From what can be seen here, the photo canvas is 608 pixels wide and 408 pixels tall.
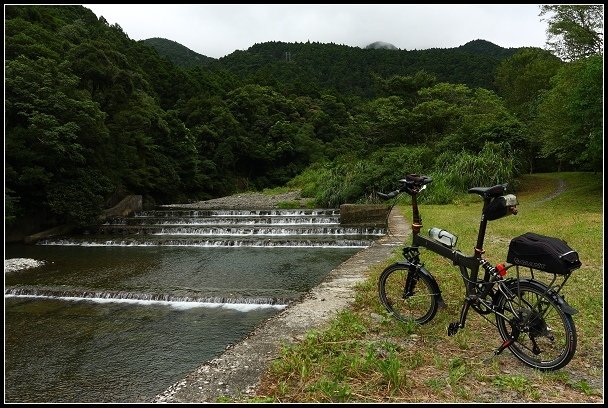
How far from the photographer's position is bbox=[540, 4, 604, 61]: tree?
21.1 meters

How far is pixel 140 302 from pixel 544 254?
600 cm

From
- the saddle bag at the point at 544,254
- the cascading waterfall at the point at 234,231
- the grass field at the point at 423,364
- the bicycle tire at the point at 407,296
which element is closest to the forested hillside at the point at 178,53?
the cascading waterfall at the point at 234,231

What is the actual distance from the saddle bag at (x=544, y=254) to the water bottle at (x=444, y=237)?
538 mm

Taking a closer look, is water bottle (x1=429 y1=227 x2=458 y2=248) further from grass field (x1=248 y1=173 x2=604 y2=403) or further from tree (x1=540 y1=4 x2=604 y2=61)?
tree (x1=540 y1=4 x2=604 y2=61)

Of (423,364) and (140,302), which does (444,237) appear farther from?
(140,302)

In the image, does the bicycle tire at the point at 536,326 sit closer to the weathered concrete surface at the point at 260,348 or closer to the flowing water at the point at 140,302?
the weathered concrete surface at the point at 260,348

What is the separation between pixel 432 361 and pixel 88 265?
9.19 metres

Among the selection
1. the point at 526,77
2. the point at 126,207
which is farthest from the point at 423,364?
the point at 526,77

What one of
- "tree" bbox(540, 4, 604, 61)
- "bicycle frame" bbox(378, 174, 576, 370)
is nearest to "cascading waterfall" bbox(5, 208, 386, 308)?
"bicycle frame" bbox(378, 174, 576, 370)

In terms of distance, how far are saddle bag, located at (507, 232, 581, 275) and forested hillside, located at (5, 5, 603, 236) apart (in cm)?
1384

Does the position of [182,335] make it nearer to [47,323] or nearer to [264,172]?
[47,323]

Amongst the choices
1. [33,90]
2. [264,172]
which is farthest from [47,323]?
[264,172]

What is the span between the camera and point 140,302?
7.06 meters

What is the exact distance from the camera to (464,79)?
164 ft
